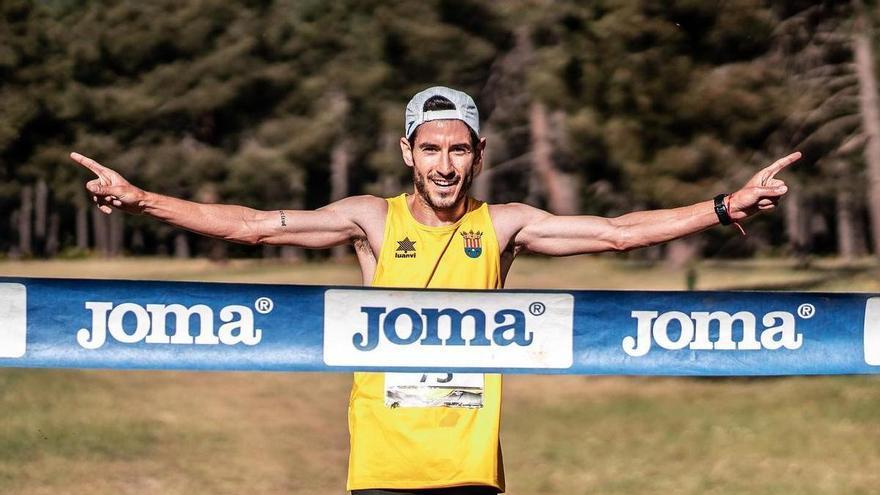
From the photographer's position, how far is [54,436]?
1280 cm

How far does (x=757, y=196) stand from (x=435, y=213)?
1194 mm

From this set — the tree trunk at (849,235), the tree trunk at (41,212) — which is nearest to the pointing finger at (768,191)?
the tree trunk at (849,235)

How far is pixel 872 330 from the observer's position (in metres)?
5.10

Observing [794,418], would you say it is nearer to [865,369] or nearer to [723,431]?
[723,431]

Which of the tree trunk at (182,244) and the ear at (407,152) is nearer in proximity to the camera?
the ear at (407,152)

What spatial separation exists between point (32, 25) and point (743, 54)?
3036 centimetres

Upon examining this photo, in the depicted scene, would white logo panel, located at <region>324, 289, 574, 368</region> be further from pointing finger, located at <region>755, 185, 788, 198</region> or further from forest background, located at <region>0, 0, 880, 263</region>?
forest background, located at <region>0, 0, 880, 263</region>

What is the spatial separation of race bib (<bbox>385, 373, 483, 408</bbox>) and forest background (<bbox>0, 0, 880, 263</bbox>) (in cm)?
1274

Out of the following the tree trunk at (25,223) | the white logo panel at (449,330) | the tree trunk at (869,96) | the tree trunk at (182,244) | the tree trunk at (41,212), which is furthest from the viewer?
the tree trunk at (41,212)

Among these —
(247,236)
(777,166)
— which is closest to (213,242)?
(247,236)

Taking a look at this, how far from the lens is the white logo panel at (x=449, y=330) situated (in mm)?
4688

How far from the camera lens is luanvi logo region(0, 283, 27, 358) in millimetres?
4785

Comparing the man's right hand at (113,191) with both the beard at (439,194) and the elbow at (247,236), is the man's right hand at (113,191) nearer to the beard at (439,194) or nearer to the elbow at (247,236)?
the elbow at (247,236)

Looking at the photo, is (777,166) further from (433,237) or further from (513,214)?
(433,237)
